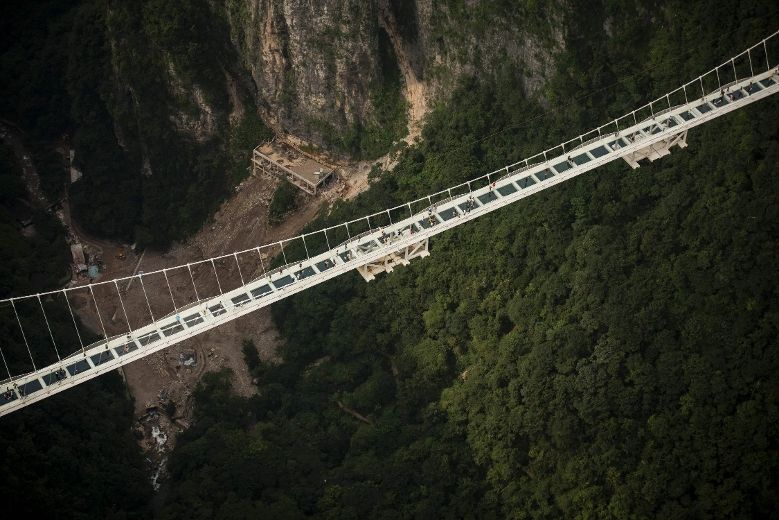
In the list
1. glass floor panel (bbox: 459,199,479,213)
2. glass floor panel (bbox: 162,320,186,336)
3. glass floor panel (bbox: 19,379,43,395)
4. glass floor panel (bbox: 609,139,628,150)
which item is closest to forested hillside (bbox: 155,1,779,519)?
glass floor panel (bbox: 609,139,628,150)

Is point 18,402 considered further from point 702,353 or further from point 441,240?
point 702,353

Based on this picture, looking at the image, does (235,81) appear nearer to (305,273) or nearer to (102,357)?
(305,273)

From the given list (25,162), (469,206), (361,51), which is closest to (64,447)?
(469,206)

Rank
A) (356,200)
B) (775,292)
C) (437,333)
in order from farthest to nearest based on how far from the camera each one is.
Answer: (356,200)
(437,333)
(775,292)

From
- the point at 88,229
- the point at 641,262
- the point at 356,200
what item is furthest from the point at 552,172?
the point at 88,229

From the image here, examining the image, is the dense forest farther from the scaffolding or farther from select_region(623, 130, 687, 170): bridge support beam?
the scaffolding
